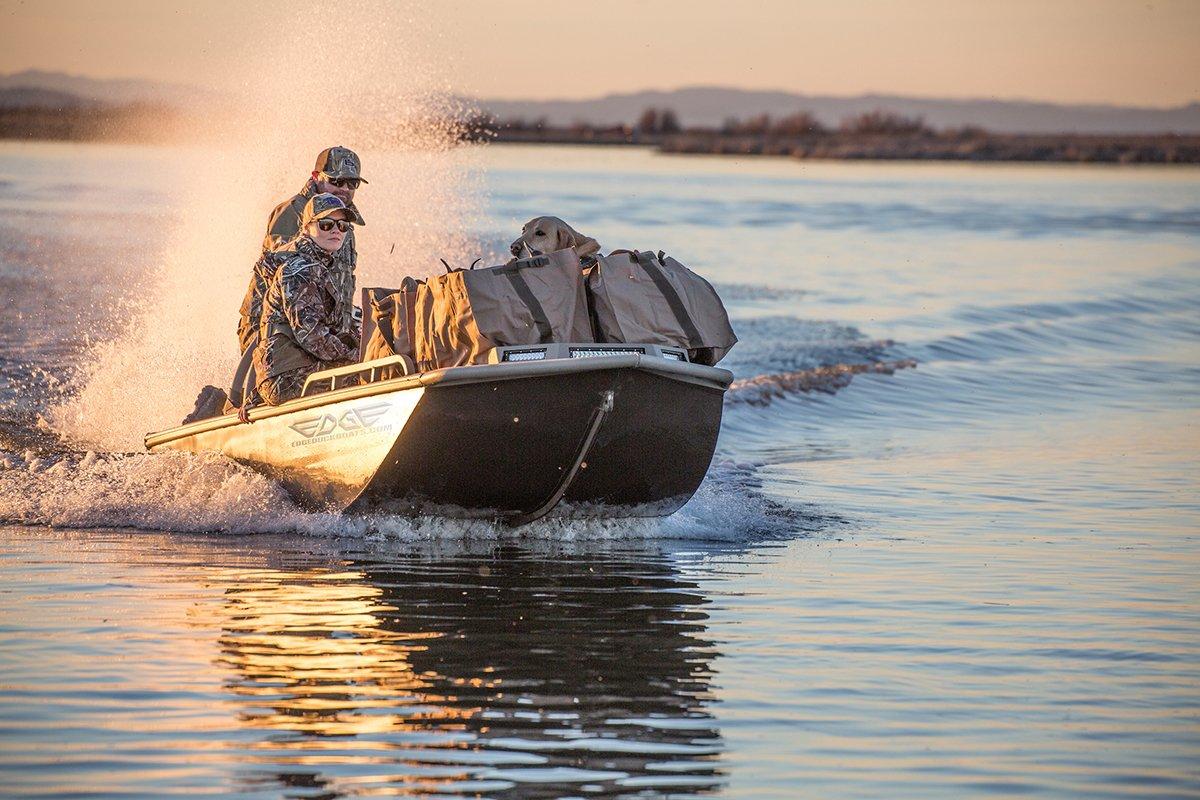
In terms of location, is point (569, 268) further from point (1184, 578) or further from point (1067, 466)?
point (1067, 466)

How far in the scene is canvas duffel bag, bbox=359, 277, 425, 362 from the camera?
973cm

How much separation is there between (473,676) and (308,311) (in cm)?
341

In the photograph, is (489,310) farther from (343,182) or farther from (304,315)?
(343,182)

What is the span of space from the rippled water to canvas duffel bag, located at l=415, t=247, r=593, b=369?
1124 millimetres

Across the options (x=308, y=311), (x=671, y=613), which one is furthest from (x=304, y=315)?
(x=671, y=613)

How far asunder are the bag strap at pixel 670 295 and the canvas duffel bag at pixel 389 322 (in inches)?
45.2

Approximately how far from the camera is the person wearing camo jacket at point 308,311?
1022 cm

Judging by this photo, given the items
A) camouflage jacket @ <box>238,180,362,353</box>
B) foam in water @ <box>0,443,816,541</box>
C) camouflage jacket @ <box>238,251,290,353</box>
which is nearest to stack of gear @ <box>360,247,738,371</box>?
camouflage jacket @ <box>238,180,362,353</box>

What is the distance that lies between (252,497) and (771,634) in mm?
3722

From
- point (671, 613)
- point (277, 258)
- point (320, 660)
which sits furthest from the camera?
point (277, 258)

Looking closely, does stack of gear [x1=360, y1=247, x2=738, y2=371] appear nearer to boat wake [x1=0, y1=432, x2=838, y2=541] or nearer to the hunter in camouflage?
the hunter in camouflage

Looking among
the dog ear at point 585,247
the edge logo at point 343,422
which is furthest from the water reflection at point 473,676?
the dog ear at point 585,247

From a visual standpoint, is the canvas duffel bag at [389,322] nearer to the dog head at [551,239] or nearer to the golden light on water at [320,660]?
the dog head at [551,239]

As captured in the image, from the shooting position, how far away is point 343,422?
10086 mm
